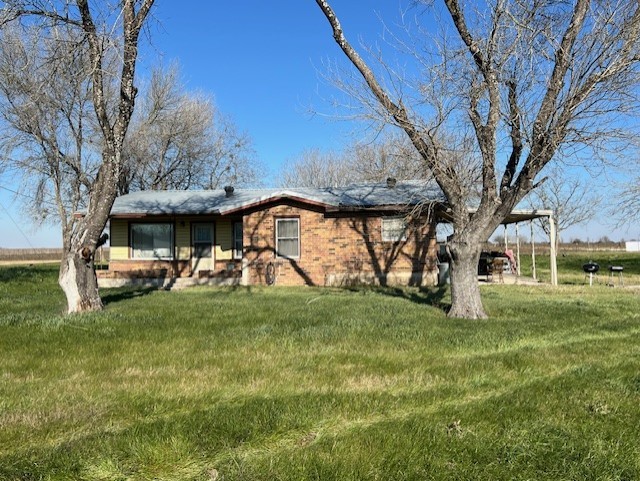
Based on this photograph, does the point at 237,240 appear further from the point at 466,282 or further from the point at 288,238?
the point at 466,282

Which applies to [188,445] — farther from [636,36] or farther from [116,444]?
[636,36]

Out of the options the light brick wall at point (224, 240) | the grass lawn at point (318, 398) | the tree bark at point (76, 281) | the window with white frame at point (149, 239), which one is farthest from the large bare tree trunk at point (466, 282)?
the window with white frame at point (149, 239)

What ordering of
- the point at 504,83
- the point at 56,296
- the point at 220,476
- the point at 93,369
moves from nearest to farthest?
1. the point at 220,476
2. the point at 93,369
3. the point at 504,83
4. the point at 56,296

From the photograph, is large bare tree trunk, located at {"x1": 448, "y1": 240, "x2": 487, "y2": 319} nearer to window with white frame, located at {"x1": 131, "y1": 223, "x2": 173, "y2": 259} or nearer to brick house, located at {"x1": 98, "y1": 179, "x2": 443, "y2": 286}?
brick house, located at {"x1": 98, "y1": 179, "x2": 443, "y2": 286}

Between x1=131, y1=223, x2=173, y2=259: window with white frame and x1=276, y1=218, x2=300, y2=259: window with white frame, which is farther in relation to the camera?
x1=131, y1=223, x2=173, y2=259: window with white frame

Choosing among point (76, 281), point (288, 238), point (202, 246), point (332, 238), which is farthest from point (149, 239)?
point (76, 281)

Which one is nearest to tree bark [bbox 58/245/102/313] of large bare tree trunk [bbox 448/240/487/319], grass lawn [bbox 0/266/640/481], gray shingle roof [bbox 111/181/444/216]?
grass lawn [bbox 0/266/640/481]

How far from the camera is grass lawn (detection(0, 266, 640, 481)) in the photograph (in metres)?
3.43

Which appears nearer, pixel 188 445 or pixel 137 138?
pixel 188 445

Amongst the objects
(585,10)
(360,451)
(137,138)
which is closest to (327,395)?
(360,451)

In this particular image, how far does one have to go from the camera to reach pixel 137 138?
28391 millimetres

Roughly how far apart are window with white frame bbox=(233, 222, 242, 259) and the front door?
2.98ft

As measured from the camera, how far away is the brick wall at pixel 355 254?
685 inches

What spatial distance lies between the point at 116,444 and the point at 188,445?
0.50 meters
